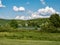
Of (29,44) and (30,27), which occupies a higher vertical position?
(30,27)

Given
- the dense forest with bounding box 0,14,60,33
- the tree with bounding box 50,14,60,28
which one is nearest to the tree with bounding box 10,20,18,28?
the dense forest with bounding box 0,14,60,33

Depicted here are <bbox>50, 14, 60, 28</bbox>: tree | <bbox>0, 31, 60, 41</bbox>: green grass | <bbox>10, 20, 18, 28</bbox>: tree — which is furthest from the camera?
Result: <bbox>10, 20, 18, 28</bbox>: tree

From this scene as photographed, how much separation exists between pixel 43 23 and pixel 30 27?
85 centimetres

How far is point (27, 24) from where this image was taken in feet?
35.7

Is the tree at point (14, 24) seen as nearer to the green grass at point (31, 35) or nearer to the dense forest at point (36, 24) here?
the dense forest at point (36, 24)

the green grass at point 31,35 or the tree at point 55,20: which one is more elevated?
the tree at point 55,20

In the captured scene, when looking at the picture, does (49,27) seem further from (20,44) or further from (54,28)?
(20,44)

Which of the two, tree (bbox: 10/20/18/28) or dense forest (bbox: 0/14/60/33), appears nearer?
dense forest (bbox: 0/14/60/33)

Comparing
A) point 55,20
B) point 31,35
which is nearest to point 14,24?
point 31,35

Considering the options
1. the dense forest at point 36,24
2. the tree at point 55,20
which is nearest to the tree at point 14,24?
the dense forest at point 36,24

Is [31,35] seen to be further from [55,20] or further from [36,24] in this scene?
[55,20]

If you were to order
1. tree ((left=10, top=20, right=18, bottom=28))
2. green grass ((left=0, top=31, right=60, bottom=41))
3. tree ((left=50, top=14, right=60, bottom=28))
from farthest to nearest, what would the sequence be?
1. tree ((left=10, top=20, right=18, bottom=28))
2. green grass ((left=0, top=31, right=60, bottom=41))
3. tree ((left=50, top=14, right=60, bottom=28))

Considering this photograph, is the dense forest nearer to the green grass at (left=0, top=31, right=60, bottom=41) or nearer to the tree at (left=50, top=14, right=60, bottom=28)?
the tree at (left=50, top=14, right=60, bottom=28)

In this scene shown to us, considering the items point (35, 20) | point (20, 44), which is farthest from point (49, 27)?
point (20, 44)
